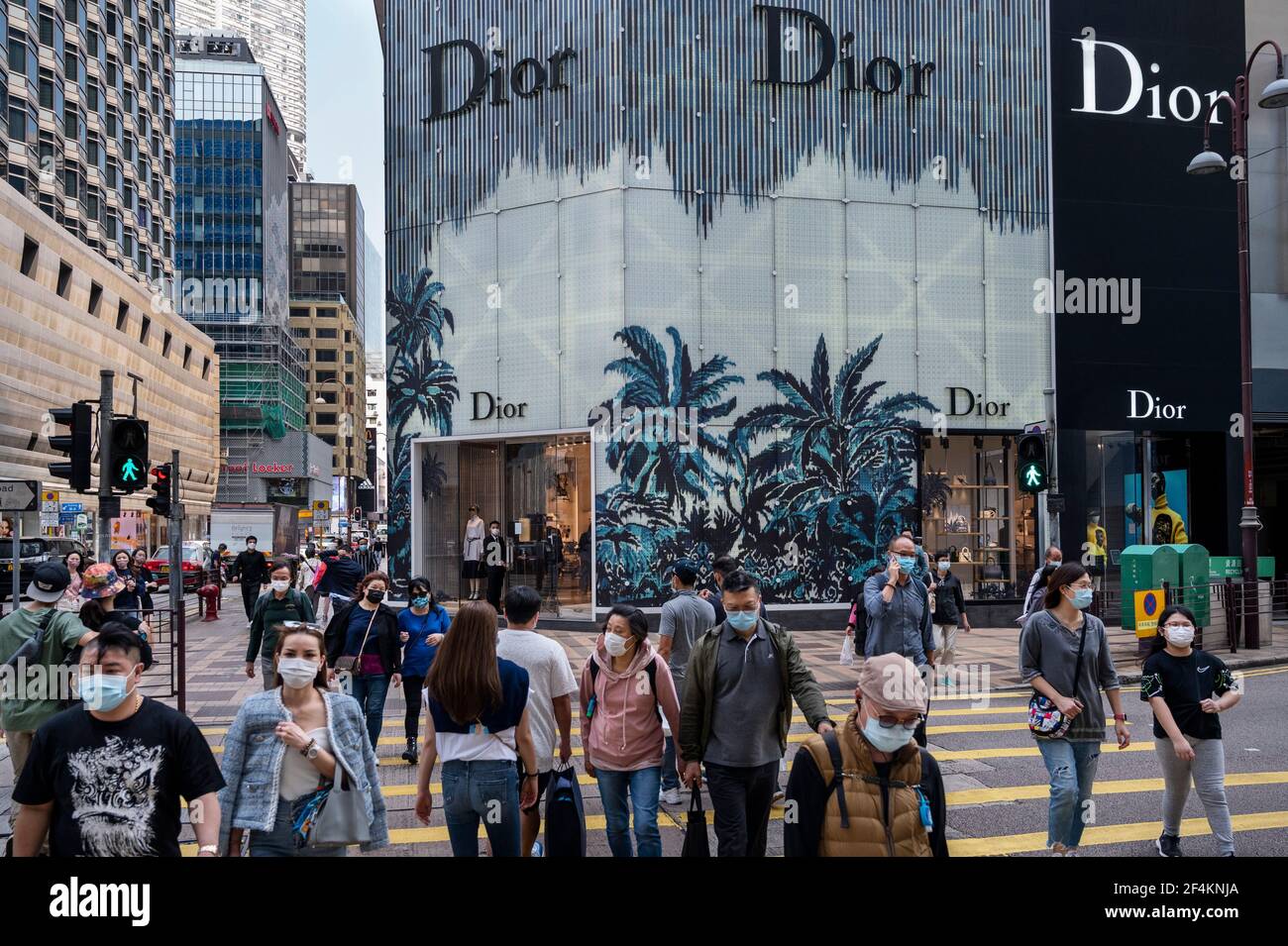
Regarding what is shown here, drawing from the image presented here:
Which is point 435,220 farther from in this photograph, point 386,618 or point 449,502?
point 386,618

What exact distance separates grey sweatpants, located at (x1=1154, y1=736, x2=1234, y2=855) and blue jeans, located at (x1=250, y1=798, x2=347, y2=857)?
17.4ft

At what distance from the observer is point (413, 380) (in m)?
23.2

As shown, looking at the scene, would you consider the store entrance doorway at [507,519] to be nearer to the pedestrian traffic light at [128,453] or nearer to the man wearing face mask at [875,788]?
the pedestrian traffic light at [128,453]

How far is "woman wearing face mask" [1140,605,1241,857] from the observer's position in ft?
21.3

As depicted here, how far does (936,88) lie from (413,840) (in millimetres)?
20439

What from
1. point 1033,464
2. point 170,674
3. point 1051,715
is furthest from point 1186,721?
point 170,674

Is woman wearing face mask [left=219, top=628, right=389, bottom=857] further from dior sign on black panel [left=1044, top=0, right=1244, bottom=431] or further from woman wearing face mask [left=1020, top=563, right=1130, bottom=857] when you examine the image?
dior sign on black panel [left=1044, top=0, right=1244, bottom=431]

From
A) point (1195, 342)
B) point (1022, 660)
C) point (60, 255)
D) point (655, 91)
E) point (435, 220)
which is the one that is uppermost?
point (60, 255)

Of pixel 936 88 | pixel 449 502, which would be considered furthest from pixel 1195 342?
pixel 449 502

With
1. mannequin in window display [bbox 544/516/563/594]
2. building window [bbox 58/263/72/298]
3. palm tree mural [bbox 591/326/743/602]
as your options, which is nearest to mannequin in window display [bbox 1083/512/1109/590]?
palm tree mural [bbox 591/326/743/602]

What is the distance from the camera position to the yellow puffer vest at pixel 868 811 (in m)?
3.92

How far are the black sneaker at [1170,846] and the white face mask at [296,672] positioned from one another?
557 centimetres
